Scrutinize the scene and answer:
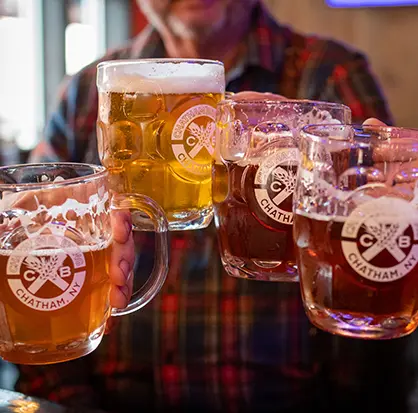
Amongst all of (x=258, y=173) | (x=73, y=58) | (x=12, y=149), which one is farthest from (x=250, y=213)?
(x=73, y=58)

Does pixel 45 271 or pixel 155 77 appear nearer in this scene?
pixel 45 271

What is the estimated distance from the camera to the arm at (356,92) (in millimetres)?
1724

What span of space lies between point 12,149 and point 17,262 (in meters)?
1.99

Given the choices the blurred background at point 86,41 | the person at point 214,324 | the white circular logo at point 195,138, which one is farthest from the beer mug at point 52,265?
the blurred background at point 86,41

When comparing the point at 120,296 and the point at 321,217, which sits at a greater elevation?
the point at 321,217

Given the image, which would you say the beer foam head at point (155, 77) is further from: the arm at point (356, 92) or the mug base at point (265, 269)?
the arm at point (356, 92)

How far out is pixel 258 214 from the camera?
2.15 ft

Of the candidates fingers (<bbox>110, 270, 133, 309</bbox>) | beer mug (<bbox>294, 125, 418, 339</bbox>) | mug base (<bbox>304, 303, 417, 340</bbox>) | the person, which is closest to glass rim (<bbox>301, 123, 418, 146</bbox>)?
beer mug (<bbox>294, 125, 418, 339</bbox>)

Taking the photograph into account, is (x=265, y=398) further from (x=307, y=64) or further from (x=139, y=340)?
(x=307, y=64)

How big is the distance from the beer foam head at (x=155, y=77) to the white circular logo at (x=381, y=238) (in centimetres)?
26

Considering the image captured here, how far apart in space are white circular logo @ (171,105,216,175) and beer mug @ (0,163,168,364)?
0.34 feet

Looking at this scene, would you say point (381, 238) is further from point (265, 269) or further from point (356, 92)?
point (356, 92)

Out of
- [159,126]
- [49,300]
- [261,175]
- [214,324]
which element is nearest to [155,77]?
[159,126]

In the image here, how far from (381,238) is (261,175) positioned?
162 mm
